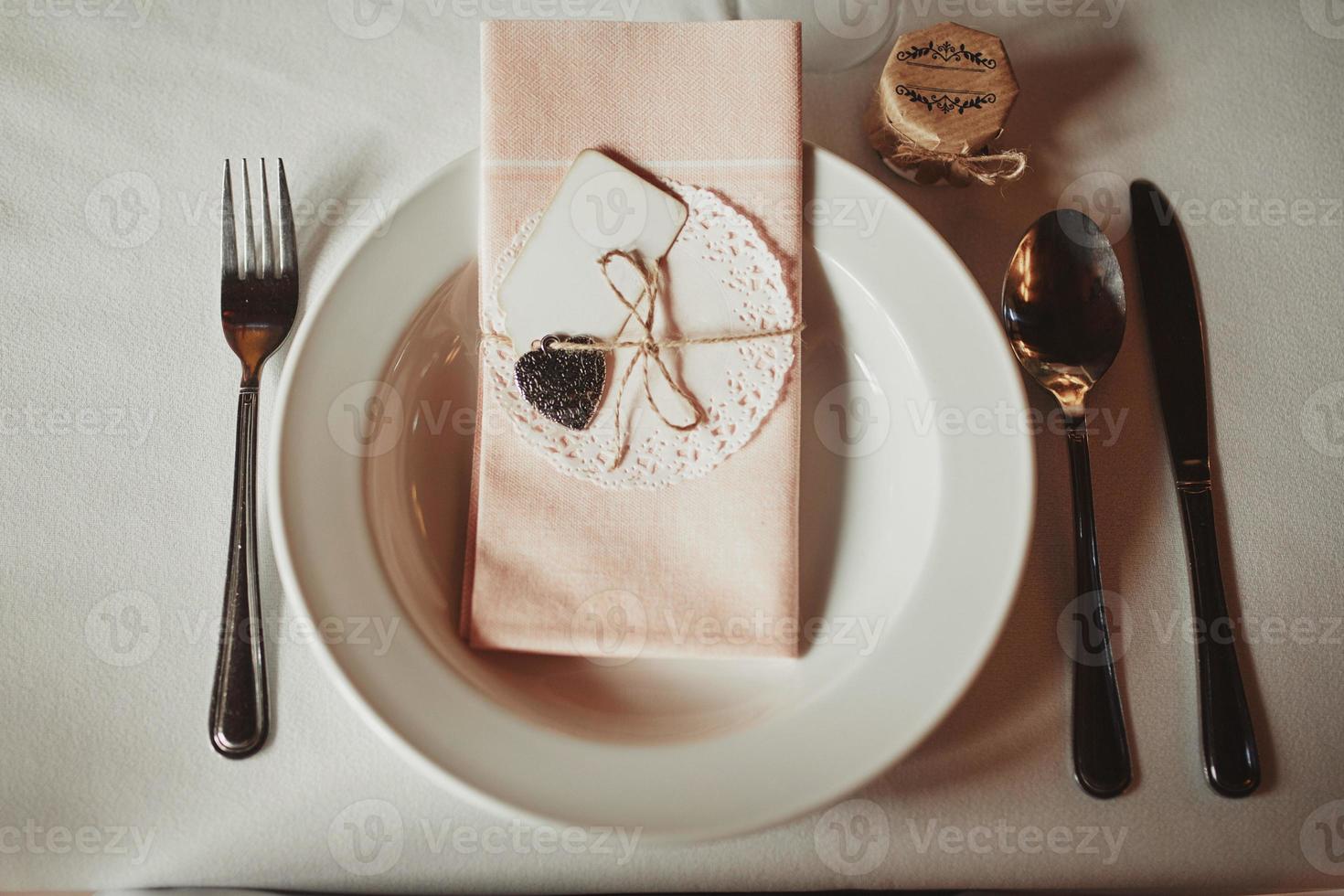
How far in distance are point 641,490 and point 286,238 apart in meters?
0.37

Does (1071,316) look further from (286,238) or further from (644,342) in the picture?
(286,238)

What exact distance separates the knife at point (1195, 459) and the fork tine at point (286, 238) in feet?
2.32

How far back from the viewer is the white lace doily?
54 cm

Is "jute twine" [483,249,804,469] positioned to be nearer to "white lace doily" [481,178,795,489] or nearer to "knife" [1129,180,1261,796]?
"white lace doily" [481,178,795,489]

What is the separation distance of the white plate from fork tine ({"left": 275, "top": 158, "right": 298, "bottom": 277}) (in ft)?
0.37

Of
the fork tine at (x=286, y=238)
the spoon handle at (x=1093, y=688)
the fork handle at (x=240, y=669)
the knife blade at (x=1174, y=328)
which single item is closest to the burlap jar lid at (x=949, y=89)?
the knife blade at (x=1174, y=328)

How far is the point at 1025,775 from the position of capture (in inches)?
21.7

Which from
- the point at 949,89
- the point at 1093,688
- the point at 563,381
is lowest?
the point at 1093,688

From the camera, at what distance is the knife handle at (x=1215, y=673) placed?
1.79ft

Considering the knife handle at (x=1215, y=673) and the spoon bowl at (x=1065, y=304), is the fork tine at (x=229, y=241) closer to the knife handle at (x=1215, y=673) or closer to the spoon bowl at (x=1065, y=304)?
the spoon bowl at (x=1065, y=304)

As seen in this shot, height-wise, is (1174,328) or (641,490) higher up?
(1174,328)

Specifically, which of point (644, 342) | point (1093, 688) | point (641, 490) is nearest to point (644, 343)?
point (644, 342)

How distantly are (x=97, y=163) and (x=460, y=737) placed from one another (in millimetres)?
598

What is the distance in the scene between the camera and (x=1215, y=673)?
558 millimetres
